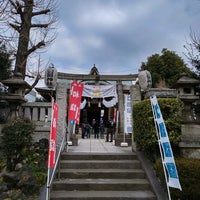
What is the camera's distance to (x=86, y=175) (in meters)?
6.03

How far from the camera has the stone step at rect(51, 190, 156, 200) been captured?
5047 mm

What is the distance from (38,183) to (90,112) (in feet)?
60.4

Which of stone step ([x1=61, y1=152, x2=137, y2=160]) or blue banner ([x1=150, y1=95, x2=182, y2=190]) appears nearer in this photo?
blue banner ([x1=150, y1=95, x2=182, y2=190])

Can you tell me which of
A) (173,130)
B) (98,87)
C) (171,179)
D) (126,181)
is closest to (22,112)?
(126,181)

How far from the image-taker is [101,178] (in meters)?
6.02

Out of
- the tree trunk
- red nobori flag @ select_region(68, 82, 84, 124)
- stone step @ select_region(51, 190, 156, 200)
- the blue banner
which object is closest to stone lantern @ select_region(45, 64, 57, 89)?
red nobori flag @ select_region(68, 82, 84, 124)

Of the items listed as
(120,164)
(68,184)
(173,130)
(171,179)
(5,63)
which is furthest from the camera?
(5,63)

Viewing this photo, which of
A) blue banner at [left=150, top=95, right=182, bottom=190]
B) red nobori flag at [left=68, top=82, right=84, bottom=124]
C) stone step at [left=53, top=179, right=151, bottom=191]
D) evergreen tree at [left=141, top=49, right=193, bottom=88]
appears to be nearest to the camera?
blue banner at [left=150, top=95, right=182, bottom=190]

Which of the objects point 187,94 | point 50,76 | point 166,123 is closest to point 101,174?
point 166,123

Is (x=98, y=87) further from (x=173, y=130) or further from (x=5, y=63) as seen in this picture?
(x=173, y=130)

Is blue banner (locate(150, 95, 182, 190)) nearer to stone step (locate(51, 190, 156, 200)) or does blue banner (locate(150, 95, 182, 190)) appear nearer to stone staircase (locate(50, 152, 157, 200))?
stone step (locate(51, 190, 156, 200))

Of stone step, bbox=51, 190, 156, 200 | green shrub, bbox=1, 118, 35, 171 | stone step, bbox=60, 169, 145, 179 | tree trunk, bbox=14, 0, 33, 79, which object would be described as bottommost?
stone step, bbox=51, 190, 156, 200

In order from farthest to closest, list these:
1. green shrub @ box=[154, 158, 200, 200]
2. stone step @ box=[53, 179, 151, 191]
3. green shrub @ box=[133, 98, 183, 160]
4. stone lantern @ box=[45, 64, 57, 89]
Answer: stone lantern @ box=[45, 64, 57, 89] < green shrub @ box=[133, 98, 183, 160] < stone step @ box=[53, 179, 151, 191] < green shrub @ box=[154, 158, 200, 200]

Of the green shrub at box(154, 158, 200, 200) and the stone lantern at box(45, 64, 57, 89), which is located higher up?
the stone lantern at box(45, 64, 57, 89)
